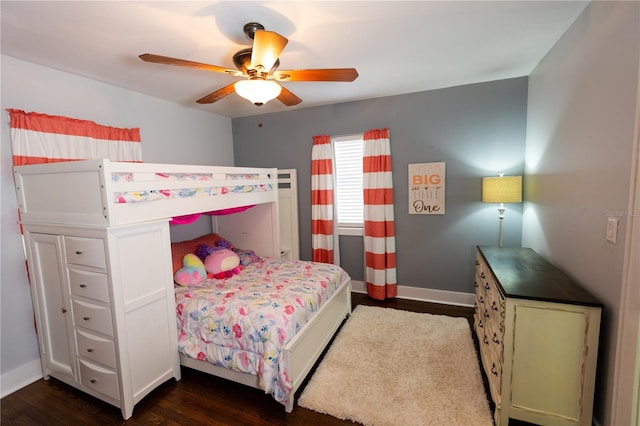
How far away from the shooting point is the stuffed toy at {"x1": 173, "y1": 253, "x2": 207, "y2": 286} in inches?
105

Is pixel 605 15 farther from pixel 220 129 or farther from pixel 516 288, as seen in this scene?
pixel 220 129

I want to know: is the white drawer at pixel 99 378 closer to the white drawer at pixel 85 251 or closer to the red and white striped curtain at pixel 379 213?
the white drawer at pixel 85 251

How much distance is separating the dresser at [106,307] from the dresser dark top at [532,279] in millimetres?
2330

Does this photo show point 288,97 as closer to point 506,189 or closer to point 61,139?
point 61,139

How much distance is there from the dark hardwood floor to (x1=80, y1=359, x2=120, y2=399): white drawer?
14 centimetres

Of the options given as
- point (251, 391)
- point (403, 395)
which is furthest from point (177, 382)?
point (403, 395)

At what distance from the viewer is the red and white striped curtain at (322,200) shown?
3.75 metres

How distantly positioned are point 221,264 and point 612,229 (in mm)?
2962

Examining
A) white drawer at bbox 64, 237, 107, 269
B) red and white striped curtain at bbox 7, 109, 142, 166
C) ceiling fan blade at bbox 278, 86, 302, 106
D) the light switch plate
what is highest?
ceiling fan blade at bbox 278, 86, 302, 106

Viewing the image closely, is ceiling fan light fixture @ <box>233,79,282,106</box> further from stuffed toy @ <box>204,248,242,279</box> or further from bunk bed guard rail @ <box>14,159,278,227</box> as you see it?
stuffed toy @ <box>204,248,242,279</box>

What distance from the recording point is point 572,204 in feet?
6.12

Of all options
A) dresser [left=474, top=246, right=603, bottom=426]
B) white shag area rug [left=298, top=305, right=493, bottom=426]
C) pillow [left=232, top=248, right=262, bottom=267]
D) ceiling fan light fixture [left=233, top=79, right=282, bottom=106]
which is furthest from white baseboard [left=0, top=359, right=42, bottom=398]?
dresser [left=474, top=246, right=603, bottom=426]

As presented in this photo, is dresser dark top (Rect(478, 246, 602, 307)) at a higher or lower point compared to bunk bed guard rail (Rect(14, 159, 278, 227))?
lower

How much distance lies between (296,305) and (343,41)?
79.8 inches
